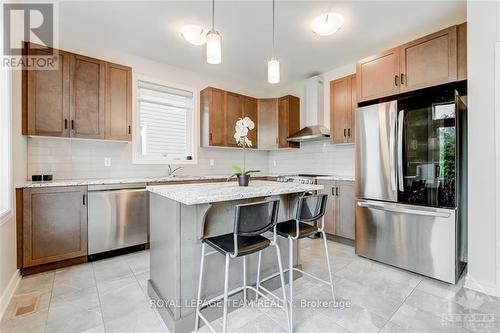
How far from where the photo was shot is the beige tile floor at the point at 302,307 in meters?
1.67

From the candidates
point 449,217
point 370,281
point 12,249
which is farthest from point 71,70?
point 449,217

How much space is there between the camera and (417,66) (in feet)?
8.39

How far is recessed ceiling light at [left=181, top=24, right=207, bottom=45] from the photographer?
2.87 meters

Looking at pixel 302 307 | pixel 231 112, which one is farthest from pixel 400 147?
pixel 231 112

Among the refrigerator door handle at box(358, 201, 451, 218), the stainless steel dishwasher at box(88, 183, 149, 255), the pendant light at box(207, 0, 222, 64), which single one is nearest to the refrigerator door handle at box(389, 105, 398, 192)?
the refrigerator door handle at box(358, 201, 451, 218)

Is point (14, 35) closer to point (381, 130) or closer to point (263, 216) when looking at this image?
point (263, 216)

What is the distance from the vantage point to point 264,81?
4.81 metres

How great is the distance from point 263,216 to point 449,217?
195 centimetres

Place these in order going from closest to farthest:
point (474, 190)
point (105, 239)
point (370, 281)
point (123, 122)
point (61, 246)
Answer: point (474, 190) < point (370, 281) < point (61, 246) < point (105, 239) < point (123, 122)

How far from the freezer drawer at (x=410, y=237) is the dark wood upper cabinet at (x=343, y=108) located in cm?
123

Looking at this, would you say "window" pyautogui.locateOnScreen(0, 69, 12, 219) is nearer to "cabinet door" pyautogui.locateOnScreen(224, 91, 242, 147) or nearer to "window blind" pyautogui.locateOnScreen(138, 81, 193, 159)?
"window blind" pyautogui.locateOnScreen(138, 81, 193, 159)

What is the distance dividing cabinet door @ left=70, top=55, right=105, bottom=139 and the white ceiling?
18.0 inches

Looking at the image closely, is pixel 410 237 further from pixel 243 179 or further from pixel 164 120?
pixel 164 120

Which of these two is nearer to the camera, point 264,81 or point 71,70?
point 71,70
